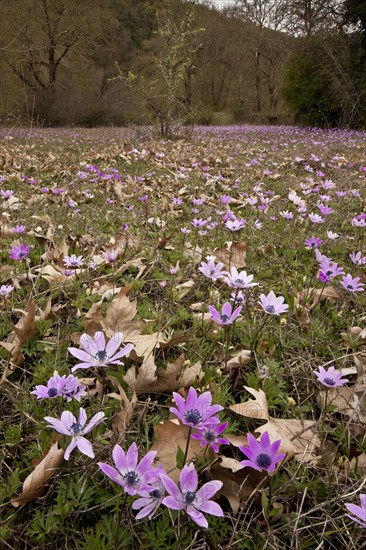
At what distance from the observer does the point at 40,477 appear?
1055 mm

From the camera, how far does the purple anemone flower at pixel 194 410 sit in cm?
92

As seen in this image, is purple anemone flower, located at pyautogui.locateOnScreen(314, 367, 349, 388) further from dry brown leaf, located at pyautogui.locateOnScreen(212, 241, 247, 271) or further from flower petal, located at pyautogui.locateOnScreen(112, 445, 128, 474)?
dry brown leaf, located at pyautogui.locateOnScreen(212, 241, 247, 271)

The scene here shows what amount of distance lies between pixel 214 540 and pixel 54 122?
26384 mm

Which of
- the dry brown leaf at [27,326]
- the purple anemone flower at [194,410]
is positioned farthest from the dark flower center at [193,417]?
the dry brown leaf at [27,326]

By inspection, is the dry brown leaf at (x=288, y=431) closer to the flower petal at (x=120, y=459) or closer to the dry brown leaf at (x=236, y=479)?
the dry brown leaf at (x=236, y=479)

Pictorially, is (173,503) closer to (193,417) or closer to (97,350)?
(193,417)

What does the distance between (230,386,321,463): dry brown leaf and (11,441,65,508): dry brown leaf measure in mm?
588

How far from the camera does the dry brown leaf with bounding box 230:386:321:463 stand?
121 cm

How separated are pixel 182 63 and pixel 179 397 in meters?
13.9

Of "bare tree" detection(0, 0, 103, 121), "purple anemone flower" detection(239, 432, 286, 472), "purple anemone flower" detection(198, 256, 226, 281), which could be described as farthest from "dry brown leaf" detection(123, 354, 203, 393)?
"bare tree" detection(0, 0, 103, 121)

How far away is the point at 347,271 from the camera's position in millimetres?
2826

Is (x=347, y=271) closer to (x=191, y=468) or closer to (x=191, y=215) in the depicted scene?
(x=191, y=215)

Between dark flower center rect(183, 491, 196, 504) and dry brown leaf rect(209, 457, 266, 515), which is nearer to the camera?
dark flower center rect(183, 491, 196, 504)

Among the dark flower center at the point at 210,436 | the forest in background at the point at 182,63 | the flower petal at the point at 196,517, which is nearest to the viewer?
the flower petal at the point at 196,517
